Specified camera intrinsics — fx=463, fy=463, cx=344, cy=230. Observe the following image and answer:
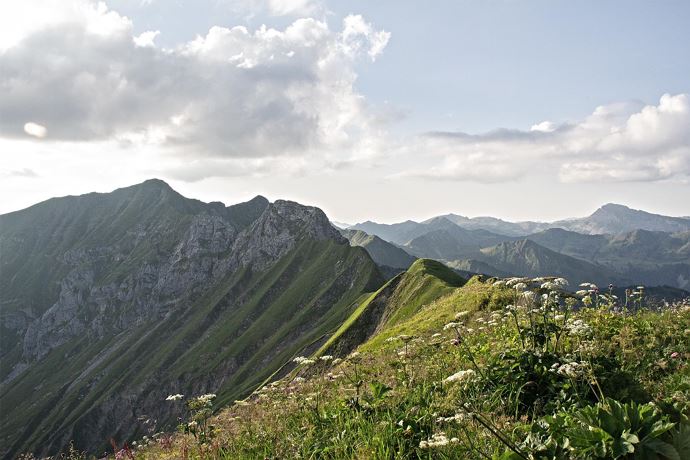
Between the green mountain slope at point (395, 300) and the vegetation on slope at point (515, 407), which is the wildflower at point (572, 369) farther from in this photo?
the green mountain slope at point (395, 300)

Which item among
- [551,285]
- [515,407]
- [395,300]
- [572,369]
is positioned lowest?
[395,300]

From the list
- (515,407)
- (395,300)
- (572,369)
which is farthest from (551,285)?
(395,300)

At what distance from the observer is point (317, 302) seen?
6781 inches

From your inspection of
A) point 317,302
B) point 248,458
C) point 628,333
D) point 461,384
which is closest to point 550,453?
point 461,384

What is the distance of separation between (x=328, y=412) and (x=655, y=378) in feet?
23.6

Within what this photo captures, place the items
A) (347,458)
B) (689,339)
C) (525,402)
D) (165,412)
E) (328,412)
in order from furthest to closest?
(165,412), (689,339), (328,412), (525,402), (347,458)

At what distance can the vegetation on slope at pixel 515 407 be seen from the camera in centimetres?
577

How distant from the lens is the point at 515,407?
28.8 feet

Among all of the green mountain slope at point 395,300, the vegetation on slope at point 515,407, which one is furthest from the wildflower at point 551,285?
the green mountain slope at point 395,300

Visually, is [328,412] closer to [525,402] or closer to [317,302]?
[525,402]

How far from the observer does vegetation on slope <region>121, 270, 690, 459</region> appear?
577cm

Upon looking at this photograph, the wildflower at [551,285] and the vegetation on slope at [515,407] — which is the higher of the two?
the wildflower at [551,285]

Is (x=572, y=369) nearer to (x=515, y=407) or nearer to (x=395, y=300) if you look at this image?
(x=515, y=407)

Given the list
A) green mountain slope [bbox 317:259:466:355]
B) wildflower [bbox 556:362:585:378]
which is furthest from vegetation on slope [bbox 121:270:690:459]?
green mountain slope [bbox 317:259:466:355]
